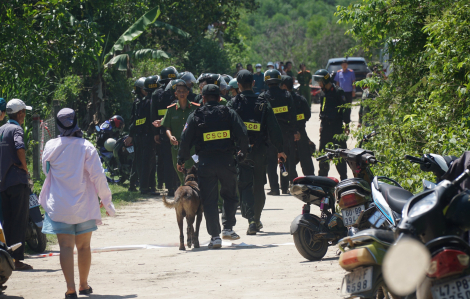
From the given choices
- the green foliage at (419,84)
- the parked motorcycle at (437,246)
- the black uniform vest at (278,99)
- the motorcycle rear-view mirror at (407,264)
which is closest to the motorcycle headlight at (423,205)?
the parked motorcycle at (437,246)

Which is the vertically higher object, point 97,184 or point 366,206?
point 97,184

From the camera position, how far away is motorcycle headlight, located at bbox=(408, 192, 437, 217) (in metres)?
3.75

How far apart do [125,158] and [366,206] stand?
28.5 ft

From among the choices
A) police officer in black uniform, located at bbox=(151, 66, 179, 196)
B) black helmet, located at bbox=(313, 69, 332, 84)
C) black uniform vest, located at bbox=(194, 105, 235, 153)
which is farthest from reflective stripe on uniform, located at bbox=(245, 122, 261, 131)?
black helmet, located at bbox=(313, 69, 332, 84)

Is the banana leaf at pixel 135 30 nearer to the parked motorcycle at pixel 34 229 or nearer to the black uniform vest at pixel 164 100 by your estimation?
the black uniform vest at pixel 164 100

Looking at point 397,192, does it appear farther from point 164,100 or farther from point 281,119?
point 164,100

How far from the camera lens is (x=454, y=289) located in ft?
11.6

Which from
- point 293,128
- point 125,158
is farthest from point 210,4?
point 293,128

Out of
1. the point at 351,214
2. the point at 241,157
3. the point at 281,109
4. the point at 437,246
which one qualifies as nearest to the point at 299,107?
the point at 281,109

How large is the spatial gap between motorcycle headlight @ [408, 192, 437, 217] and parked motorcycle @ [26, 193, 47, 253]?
5500 mm

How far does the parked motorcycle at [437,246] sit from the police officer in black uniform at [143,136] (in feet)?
30.0

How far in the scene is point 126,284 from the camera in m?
6.34

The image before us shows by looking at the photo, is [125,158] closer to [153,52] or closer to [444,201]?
[153,52]

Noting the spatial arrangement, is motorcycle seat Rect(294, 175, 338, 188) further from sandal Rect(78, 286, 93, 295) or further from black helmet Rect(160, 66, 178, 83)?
black helmet Rect(160, 66, 178, 83)
